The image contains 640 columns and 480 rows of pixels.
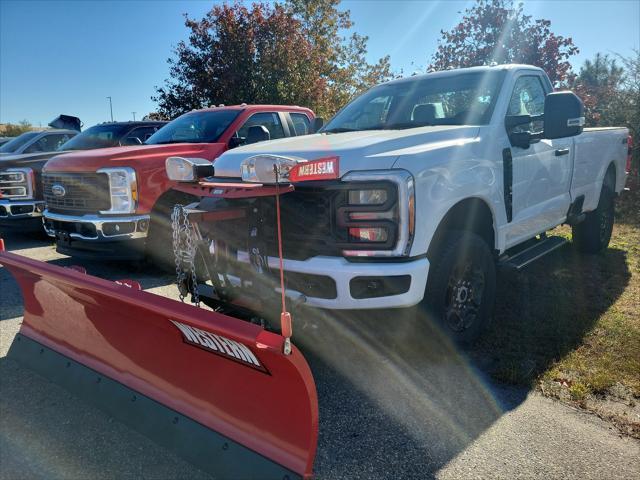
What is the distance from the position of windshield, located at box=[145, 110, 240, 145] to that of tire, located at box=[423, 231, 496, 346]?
3940 mm

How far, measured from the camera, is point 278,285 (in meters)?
3.18

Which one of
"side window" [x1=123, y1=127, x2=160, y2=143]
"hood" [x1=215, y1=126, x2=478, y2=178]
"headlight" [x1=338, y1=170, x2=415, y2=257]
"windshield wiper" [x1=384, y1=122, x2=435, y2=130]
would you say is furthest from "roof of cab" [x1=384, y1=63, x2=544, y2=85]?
"side window" [x1=123, y1=127, x2=160, y2=143]

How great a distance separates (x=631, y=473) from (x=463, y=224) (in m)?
1.77

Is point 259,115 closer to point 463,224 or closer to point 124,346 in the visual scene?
point 463,224

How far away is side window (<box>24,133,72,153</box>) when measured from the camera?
9.76m

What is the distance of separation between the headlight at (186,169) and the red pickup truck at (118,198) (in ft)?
6.47

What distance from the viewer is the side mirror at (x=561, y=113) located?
3.94 metres

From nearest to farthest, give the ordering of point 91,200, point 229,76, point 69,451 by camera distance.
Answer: point 69,451, point 91,200, point 229,76

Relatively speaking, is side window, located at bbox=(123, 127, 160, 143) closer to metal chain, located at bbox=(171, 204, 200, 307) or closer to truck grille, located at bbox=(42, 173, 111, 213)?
truck grille, located at bbox=(42, 173, 111, 213)

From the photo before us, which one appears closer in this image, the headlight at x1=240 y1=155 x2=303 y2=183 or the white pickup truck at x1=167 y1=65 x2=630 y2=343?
the headlight at x1=240 y1=155 x2=303 y2=183

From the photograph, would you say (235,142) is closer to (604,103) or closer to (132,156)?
(132,156)

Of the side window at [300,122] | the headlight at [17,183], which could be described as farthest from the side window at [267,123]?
the headlight at [17,183]

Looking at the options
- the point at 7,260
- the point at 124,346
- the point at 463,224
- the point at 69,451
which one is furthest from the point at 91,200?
the point at 463,224

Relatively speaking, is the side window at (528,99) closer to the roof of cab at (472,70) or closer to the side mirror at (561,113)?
the roof of cab at (472,70)
